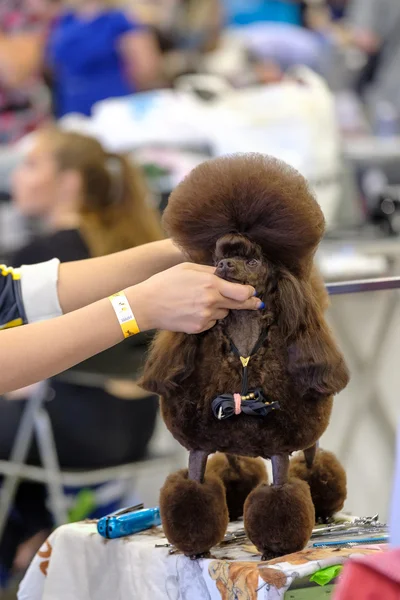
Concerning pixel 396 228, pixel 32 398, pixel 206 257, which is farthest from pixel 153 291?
pixel 396 228

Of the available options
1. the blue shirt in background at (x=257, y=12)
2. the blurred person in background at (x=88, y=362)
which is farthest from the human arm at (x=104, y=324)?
the blue shirt in background at (x=257, y=12)

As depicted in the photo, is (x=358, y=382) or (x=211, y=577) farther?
(x=358, y=382)

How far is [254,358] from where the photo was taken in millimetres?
918

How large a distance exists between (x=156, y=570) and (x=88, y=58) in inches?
87.5

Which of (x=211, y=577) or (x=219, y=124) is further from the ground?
(x=219, y=124)

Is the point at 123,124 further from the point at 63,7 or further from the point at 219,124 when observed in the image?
the point at 63,7

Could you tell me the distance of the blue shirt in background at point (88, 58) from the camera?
290 cm

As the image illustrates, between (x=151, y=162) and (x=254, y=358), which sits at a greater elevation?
(x=151, y=162)

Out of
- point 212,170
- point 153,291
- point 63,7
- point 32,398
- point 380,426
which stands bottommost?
point 380,426

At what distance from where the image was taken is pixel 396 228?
252 cm

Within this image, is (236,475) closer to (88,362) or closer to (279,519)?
(279,519)

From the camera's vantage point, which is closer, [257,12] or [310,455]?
[310,455]

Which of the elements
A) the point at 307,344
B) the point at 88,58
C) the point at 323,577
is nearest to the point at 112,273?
the point at 307,344

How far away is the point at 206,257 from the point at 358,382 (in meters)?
1.50
